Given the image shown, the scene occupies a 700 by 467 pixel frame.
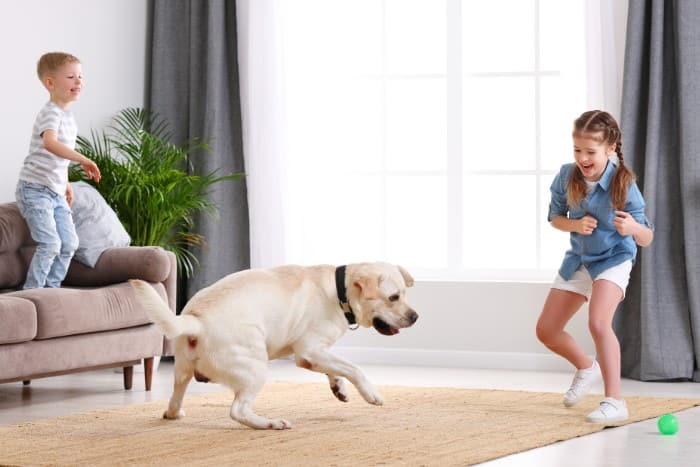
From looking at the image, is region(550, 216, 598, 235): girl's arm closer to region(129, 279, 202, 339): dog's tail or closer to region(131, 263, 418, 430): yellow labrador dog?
region(131, 263, 418, 430): yellow labrador dog

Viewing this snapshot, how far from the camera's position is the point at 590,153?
3.90 m

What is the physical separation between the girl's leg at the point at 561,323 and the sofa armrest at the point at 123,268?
1578 mm

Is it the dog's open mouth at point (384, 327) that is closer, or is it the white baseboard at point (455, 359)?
the dog's open mouth at point (384, 327)

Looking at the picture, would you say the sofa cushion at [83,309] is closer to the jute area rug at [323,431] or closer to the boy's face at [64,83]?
the jute area rug at [323,431]

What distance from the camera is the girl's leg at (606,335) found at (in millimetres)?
3881

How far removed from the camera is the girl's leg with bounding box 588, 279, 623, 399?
3.88 meters

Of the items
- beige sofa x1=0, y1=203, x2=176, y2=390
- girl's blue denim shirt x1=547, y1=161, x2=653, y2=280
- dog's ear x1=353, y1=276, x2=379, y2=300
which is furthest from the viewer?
beige sofa x1=0, y1=203, x2=176, y2=390

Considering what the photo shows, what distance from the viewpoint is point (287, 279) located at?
374 cm

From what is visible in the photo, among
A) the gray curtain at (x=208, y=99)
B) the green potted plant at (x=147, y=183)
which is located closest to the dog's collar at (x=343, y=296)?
the green potted plant at (x=147, y=183)

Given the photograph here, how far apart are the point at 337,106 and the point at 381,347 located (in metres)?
1.27

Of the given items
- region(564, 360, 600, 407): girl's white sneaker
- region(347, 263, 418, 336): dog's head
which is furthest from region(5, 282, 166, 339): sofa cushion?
region(564, 360, 600, 407): girl's white sneaker

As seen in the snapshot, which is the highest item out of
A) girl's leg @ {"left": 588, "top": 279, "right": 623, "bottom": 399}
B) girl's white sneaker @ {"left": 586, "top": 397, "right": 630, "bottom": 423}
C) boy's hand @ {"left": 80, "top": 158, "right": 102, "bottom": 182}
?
boy's hand @ {"left": 80, "top": 158, "right": 102, "bottom": 182}

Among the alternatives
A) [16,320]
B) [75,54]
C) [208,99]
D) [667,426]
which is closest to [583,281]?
[667,426]

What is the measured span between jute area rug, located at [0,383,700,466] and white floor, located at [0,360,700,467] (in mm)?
110
